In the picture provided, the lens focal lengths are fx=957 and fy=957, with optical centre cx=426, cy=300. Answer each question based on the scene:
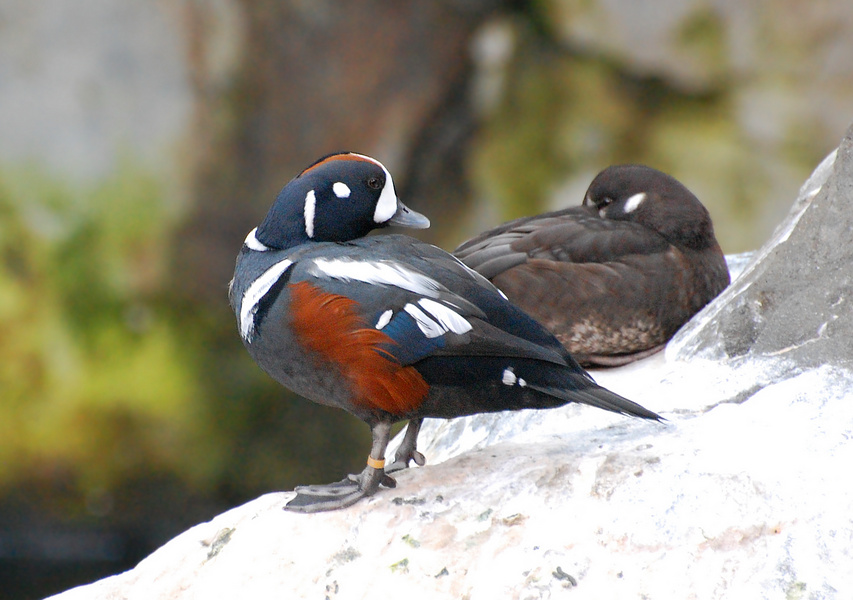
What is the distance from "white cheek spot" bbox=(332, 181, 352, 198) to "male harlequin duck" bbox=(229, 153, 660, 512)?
143mm

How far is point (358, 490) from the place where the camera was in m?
2.31

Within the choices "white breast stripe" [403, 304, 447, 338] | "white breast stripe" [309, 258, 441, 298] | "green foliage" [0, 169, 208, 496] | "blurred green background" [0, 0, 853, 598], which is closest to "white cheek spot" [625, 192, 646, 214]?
"white breast stripe" [309, 258, 441, 298]

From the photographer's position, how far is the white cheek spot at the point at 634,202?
11.7ft

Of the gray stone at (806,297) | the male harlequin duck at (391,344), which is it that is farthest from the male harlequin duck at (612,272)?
the male harlequin duck at (391,344)

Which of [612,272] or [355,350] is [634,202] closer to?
[612,272]

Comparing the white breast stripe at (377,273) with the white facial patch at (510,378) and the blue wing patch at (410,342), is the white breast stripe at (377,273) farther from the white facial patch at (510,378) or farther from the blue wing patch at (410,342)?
the white facial patch at (510,378)

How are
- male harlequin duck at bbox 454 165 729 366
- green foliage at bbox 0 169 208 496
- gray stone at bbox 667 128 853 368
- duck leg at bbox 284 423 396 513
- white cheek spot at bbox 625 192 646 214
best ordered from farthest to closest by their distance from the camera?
green foliage at bbox 0 169 208 496, white cheek spot at bbox 625 192 646 214, male harlequin duck at bbox 454 165 729 366, gray stone at bbox 667 128 853 368, duck leg at bbox 284 423 396 513

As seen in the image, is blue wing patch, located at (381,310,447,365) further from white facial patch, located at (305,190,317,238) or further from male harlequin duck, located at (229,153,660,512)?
white facial patch, located at (305,190,317,238)

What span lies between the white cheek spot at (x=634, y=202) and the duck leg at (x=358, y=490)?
1674 millimetres

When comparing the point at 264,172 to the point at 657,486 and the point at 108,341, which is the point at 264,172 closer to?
the point at 108,341

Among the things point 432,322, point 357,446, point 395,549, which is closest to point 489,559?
point 395,549

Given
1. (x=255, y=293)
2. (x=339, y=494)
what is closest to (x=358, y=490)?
(x=339, y=494)

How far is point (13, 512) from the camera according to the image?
6.26 metres

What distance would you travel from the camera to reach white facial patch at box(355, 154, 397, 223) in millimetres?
2545
